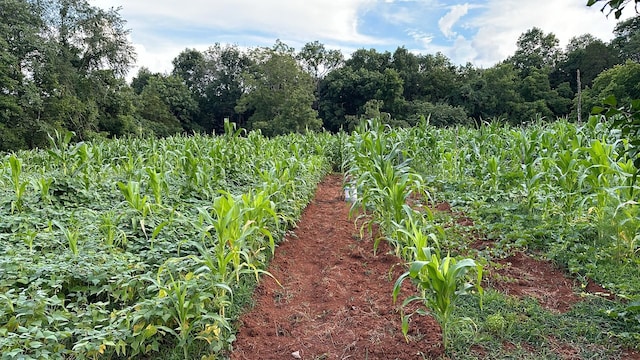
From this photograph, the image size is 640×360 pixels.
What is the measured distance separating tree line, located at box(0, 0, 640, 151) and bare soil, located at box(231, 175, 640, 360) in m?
5.64

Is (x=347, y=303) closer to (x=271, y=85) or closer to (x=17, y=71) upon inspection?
(x=17, y=71)

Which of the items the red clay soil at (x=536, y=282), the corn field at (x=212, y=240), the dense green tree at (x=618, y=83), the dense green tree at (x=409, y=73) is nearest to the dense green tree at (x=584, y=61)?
the dense green tree at (x=618, y=83)

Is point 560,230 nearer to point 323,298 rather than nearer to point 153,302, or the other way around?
point 323,298

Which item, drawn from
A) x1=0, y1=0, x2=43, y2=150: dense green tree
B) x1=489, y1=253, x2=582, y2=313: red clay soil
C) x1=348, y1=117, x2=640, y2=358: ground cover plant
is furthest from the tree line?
x1=489, y1=253, x2=582, y2=313: red clay soil

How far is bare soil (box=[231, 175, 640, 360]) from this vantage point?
7.32 ft

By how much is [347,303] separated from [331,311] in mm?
143

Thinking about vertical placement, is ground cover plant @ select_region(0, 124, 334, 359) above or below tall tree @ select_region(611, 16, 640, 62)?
below

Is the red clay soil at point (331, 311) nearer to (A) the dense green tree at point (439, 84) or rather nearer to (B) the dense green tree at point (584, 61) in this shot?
(B) the dense green tree at point (584, 61)

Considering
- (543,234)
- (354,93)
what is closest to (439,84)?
(354,93)

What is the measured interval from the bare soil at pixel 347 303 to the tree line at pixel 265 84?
564cm

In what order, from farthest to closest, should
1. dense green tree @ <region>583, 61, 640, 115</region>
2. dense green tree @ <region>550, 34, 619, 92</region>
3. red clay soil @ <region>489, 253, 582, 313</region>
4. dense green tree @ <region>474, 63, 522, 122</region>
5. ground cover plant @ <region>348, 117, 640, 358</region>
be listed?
dense green tree @ <region>474, 63, 522, 122</region>, dense green tree @ <region>550, 34, 619, 92</region>, dense green tree @ <region>583, 61, 640, 115</region>, red clay soil @ <region>489, 253, 582, 313</region>, ground cover plant @ <region>348, 117, 640, 358</region>

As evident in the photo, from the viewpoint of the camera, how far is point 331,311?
267cm

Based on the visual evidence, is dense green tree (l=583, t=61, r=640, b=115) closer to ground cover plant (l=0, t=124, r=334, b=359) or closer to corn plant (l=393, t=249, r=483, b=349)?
corn plant (l=393, t=249, r=483, b=349)

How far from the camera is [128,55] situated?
24766 mm
